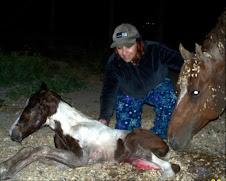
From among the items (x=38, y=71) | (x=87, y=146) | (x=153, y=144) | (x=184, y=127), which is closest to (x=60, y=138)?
(x=87, y=146)

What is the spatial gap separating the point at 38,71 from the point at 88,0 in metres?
18.5

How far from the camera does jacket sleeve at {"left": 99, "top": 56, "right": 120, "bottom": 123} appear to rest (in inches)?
162

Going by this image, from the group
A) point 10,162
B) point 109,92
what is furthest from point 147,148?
point 10,162

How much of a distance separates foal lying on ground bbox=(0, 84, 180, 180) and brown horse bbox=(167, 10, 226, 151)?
0.41m

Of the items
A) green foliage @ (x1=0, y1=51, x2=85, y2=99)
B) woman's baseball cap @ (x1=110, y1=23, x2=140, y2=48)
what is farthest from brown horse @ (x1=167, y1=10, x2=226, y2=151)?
green foliage @ (x1=0, y1=51, x2=85, y2=99)

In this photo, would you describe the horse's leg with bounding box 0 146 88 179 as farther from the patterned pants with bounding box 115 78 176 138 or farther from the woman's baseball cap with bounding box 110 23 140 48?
the woman's baseball cap with bounding box 110 23 140 48

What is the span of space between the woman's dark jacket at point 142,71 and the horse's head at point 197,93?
43.2 inches

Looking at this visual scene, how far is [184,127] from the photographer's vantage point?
332 cm

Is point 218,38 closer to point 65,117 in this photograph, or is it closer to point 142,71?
point 142,71

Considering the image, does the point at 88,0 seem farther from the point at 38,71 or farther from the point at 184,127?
the point at 184,127

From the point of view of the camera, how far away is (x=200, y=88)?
3.19 metres

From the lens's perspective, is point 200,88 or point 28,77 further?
point 28,77

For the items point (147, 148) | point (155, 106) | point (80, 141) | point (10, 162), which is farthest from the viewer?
point (155, 106)

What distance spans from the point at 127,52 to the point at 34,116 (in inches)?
57.9
